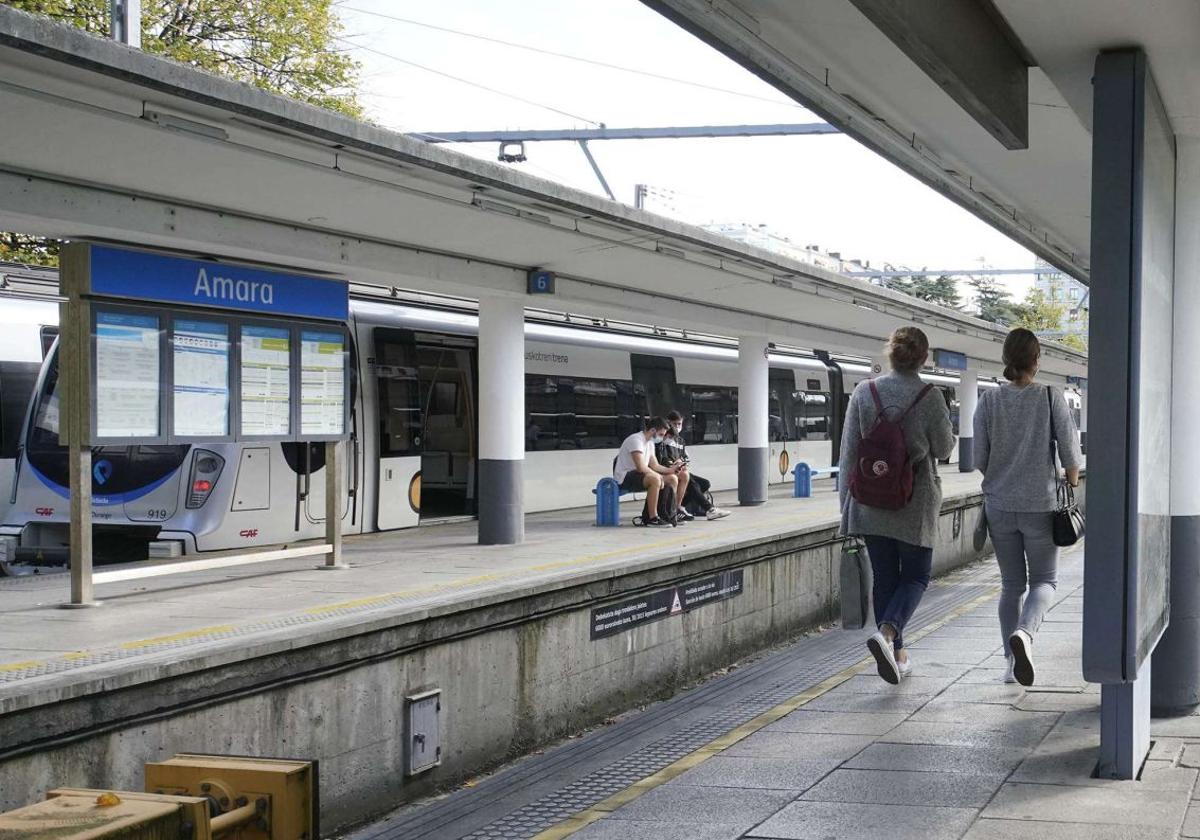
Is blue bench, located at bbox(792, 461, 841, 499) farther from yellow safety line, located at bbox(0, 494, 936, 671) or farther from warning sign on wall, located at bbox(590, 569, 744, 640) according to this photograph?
warning sign on wall, located at bbox(590, 569, 744, 640)

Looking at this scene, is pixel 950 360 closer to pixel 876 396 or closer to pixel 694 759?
→ pixel 876 396

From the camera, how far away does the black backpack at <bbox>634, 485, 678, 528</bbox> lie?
15.7 metres

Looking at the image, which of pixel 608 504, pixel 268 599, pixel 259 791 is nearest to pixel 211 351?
pixel 268 599

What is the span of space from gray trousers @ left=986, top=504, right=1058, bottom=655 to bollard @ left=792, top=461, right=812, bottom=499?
1468cm

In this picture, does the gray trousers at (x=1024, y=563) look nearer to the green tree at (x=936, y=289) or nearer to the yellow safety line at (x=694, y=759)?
the yellow safety line at (x=694, y=759)

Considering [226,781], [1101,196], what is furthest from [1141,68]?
[226,781]

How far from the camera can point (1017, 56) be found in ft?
19.3

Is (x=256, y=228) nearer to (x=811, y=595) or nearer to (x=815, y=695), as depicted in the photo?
(x=815, y=695)

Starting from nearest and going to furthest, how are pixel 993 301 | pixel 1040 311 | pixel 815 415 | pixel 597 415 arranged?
pixel 597 415
pixel 815 415
pixel 1040 311
pixel 993 301

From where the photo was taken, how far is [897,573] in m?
7.48

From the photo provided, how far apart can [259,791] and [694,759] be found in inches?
143

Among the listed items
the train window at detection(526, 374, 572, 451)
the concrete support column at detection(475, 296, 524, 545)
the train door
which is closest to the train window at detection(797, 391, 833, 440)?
the train window at detection(526, 374, 572, 451)

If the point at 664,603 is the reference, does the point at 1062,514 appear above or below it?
A: above

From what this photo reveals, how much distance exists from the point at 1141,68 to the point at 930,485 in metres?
2.74
